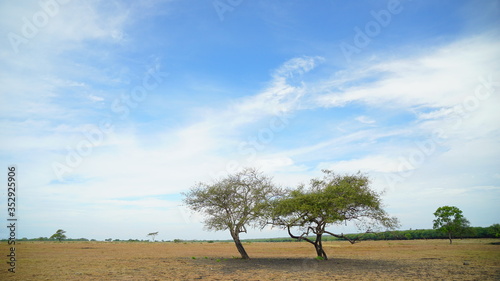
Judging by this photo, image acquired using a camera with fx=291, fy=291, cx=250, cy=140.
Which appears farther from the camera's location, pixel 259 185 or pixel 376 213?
pixel 259 185

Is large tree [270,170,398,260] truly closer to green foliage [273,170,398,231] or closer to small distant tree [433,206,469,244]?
green foliage [273,170,398,231]

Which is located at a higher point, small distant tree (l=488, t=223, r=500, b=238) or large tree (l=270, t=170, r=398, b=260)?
large tree (l=270, t=170, r=398, b=260)

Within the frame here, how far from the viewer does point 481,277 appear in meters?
18.4

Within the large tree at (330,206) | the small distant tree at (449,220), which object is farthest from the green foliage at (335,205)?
the small distant tree at (449,220)

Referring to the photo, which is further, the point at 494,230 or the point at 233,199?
the point at 494,230

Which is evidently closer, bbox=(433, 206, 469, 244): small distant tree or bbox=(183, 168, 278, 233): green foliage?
bbox=(183, 168, 278, 233): green foliage

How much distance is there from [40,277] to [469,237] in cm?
11261

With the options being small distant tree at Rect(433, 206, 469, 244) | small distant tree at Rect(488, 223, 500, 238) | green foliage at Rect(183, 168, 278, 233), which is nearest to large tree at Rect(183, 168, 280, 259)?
green foliage at Rect(183, 168, 278, 233)

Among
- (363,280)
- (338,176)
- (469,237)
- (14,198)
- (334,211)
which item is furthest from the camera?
(469,237)

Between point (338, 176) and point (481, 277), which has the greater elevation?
point (338, 176)

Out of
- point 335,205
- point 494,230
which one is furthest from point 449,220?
point 335,205

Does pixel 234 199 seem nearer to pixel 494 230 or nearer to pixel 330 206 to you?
pixel 330 206

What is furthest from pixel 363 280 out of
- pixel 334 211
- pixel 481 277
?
pixel 334 211

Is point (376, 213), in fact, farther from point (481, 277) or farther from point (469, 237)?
point (469, 237)
